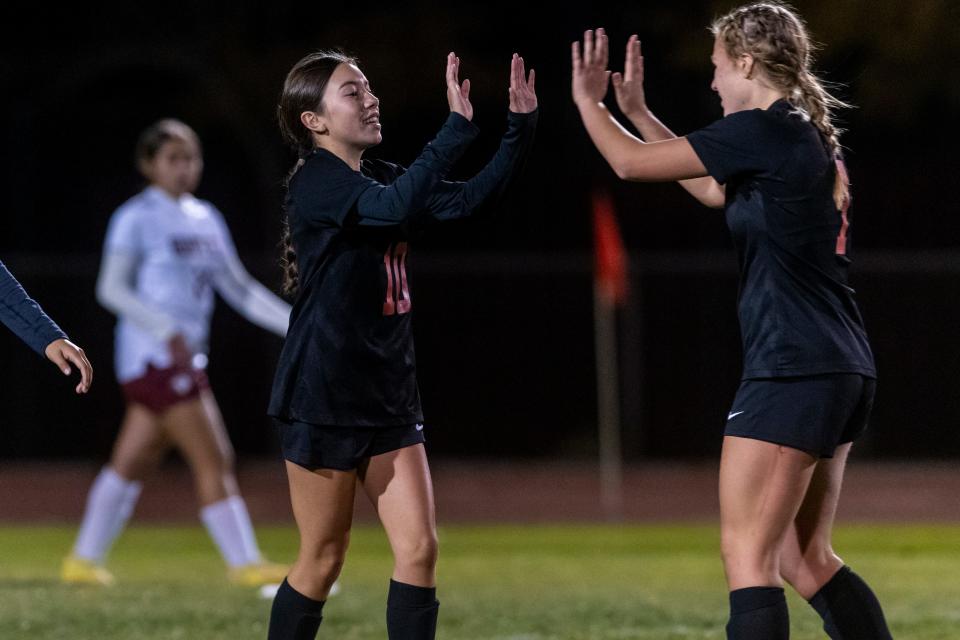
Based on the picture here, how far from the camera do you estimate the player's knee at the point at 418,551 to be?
5250 millimetres

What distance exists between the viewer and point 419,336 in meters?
21.4

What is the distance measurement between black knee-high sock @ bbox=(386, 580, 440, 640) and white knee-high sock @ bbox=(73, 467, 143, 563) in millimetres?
4405

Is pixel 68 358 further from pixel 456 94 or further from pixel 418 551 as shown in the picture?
pixel 456 94

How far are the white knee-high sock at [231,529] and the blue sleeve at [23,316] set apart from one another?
3.84 meters

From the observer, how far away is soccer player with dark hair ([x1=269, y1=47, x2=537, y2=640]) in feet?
17.2

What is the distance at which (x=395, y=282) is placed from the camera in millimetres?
5352

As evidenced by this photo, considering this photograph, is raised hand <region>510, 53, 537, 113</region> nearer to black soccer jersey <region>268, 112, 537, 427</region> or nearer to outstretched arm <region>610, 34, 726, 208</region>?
black soccer jersey <region>268, 112, 537, 427</region>

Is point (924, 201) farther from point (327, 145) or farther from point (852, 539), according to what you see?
point (327, 145)

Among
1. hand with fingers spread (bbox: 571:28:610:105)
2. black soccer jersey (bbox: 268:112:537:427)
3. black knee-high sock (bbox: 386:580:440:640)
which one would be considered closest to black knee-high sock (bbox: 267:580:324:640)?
black knee-high sock (bbox: 386:580:440:640)

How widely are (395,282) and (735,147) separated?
118 cm

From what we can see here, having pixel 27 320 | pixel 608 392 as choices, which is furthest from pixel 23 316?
pixel 608 392

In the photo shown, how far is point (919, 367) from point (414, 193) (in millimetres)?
16249

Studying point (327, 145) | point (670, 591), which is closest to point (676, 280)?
point (670, 591)

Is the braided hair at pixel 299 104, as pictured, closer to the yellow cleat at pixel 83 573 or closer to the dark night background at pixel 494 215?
the yellow cleat at pixel 83 573
